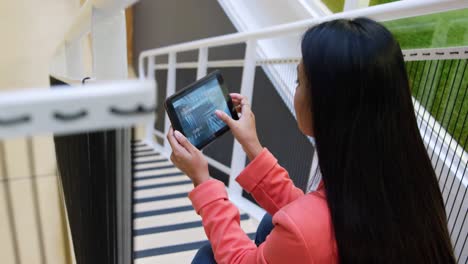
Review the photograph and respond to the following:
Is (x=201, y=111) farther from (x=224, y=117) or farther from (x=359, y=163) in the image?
(x=359, y=163)

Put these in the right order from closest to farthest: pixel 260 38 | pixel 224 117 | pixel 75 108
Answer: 1. pixel 75 108
2. pixel 224 117
3. pixel 260 38

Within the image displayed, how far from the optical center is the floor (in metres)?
1.33

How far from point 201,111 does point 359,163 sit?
42 centimetres

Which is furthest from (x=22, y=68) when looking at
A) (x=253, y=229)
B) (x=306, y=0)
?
(x=253, y=229)

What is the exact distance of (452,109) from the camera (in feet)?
2.54

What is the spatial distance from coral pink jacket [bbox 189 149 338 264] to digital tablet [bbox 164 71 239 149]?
5.1 inches

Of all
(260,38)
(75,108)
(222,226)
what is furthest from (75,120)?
(260,38)

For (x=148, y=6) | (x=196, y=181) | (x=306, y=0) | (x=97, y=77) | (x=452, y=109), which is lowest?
(x=196, y=181)

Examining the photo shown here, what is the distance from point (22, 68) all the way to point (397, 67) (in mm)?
3291

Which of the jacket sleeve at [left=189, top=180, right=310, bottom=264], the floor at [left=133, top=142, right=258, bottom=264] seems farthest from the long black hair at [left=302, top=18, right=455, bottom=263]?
the floor at [left=133, top=142, right=258, bottom=264]

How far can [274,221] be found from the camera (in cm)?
57

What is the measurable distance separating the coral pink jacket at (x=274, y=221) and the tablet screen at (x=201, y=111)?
134 millimetres

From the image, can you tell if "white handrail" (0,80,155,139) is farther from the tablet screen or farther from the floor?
the floor

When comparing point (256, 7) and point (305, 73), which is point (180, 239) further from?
point (256, 7)
